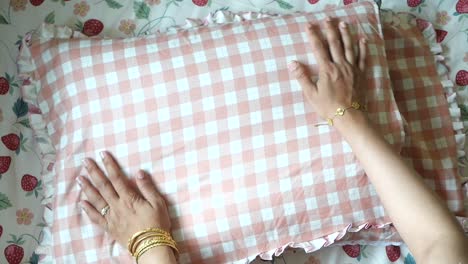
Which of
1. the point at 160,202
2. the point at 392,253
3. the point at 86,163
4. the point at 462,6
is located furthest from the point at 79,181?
the point at 462,6

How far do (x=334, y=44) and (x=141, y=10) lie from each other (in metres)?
0.46

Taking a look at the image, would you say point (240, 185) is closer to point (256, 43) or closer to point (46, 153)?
point (256, 43)

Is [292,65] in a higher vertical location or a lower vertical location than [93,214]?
higher

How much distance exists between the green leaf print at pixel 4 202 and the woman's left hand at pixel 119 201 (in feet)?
0.73

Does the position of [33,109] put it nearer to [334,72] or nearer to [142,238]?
[142,238]

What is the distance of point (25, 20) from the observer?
1.19 m

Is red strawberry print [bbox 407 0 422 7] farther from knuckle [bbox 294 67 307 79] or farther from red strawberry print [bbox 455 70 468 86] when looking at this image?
knuckle [bbox 294 67 307 79]

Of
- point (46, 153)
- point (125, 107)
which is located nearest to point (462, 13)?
point (125, 107)

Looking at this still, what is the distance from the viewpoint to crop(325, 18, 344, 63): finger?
41.3 inches

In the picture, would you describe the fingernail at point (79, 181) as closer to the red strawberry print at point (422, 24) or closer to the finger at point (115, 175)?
the finger at point (115, 175)

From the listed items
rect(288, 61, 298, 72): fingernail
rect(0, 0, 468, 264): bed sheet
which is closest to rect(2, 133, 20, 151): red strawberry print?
rect(0, 0, 468, 264): bed sheet

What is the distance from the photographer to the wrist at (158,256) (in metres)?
0.94

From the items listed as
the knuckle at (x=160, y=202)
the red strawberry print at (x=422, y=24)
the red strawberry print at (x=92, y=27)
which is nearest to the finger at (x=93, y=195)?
the knuckle at (x=160, y=202)

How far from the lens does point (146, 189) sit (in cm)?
100
